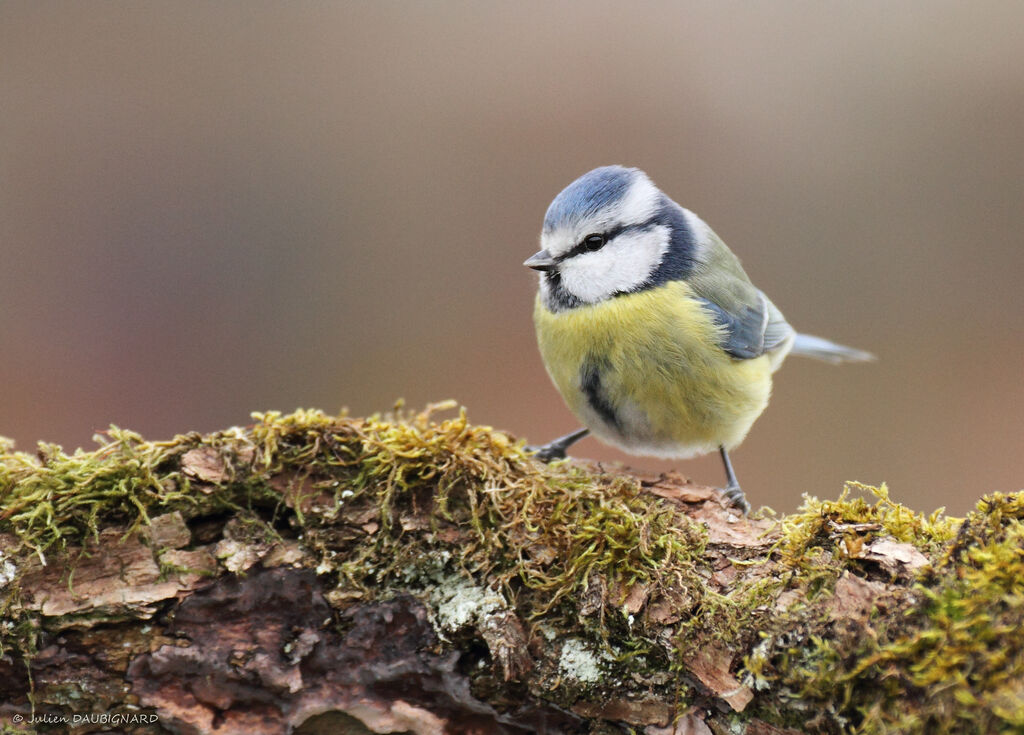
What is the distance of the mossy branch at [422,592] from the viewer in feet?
4.25

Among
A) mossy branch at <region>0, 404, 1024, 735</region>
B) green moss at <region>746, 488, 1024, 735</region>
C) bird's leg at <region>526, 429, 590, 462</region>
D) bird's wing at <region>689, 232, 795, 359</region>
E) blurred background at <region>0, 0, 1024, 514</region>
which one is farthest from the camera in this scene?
blurred background at <region>0, 0, 1024, 514</region>

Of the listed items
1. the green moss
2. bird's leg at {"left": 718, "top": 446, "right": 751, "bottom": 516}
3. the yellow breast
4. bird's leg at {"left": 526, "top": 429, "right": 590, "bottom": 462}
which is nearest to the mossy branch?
the green moss

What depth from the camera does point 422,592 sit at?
5.14ft

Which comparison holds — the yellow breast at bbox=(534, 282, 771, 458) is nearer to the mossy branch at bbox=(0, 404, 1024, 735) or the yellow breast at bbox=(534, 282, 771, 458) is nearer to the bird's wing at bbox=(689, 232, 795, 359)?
the bird's wing at bbox=(689, 232, 795, 359)

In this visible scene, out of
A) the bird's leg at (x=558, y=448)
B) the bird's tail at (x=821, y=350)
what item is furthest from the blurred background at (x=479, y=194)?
the bird's leg at (x=558, y=448)

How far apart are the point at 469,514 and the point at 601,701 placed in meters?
0.44


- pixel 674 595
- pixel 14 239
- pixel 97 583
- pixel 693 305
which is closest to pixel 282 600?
pixel 97 583

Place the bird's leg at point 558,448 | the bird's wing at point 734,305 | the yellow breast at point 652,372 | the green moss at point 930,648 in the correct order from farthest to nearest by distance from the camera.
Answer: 1. the bird's leg at point 558,448
2. the bird's wing at point 734,305
3. the yellow breast at point 652,372
4. the green moss at point 930,648

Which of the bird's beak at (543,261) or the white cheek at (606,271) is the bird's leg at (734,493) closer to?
the white cheek at (606,271)

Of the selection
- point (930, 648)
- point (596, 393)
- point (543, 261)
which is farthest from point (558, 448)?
point (930, 648)

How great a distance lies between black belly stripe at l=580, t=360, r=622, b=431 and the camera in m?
2.22

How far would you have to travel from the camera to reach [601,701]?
1414 mm

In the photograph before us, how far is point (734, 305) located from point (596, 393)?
1.68 feet

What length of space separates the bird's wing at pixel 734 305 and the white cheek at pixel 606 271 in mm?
181
